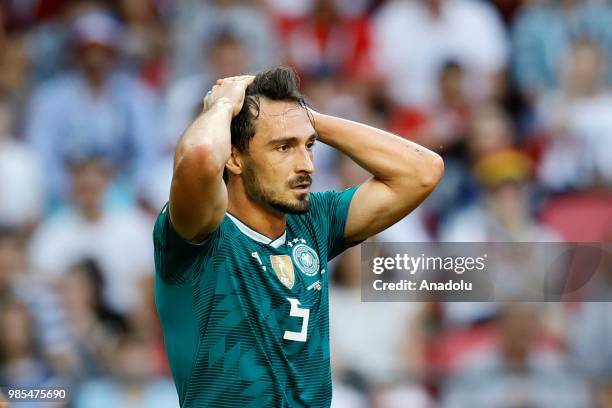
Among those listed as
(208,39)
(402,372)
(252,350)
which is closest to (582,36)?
(208,39)

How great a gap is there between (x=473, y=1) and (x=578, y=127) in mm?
1600

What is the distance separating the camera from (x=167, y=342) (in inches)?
155

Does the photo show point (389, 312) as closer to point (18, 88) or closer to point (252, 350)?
point (252, 350)

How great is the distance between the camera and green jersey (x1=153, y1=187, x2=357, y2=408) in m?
3.80

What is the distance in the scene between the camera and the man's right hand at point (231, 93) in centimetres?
396

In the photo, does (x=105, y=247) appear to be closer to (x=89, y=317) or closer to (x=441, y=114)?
(x=89, y=317)

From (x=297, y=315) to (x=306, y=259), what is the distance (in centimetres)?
24

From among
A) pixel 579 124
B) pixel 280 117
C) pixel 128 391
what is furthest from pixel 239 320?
pixel 579 124

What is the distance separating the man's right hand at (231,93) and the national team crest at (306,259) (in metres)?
0.54

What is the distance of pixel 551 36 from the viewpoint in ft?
30.1

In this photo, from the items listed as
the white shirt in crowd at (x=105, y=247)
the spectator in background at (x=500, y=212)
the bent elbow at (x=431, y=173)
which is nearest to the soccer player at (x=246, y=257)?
the bent elbow at (x=431, y=173)

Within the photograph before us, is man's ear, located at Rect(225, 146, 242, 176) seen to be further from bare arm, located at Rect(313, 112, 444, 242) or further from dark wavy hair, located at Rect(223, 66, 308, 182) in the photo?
bare arm, located at Rect(313, 112, 444, 242)

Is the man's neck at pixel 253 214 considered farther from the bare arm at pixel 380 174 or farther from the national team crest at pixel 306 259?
the bare arm at pixel 380 174

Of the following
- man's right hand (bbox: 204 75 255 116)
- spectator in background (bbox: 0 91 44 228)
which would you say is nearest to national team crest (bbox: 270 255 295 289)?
man's right hand (bbox: 204 75 255 116)
